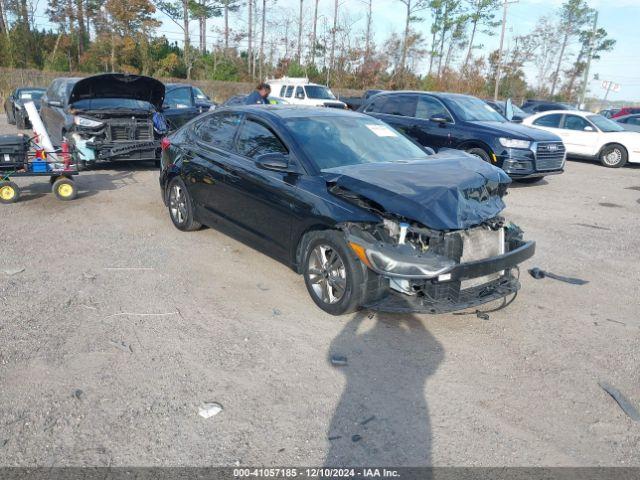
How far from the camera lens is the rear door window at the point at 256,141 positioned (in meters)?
5.14

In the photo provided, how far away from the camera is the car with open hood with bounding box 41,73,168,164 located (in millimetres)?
9648

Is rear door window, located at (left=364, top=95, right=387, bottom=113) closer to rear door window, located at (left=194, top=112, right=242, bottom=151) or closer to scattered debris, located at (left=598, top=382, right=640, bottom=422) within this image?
rear door window, located at (left=194, top=112, right=242, bottom=151)

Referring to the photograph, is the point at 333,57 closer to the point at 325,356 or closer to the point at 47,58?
the point at 47,58

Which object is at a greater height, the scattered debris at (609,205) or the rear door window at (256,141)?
the rear door window at (256,141)

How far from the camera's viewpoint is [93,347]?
387 cm

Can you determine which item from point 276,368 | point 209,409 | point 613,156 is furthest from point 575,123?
point 209,409

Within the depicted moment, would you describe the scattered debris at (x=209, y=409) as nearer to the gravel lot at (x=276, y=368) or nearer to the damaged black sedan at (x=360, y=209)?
the gravel lot at (x=276, y=368)

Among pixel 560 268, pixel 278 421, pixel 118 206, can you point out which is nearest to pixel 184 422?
pixel 278 421

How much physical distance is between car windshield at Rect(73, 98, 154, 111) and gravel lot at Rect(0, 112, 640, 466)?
4.68m

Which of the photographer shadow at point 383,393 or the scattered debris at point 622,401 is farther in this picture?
the scattered debris at point 622,401

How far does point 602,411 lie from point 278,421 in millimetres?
2089

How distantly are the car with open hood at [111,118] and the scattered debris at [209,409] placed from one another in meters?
7.39

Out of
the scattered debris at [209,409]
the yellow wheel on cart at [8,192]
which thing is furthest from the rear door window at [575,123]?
the scattered debris at [209,409]

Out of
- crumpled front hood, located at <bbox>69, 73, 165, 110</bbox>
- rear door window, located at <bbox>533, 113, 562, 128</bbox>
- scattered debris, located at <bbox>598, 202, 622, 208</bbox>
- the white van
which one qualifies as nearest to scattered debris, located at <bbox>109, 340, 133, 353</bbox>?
crumpled front hood, located at <bbox>69, 73, 165, 110</bbox>
